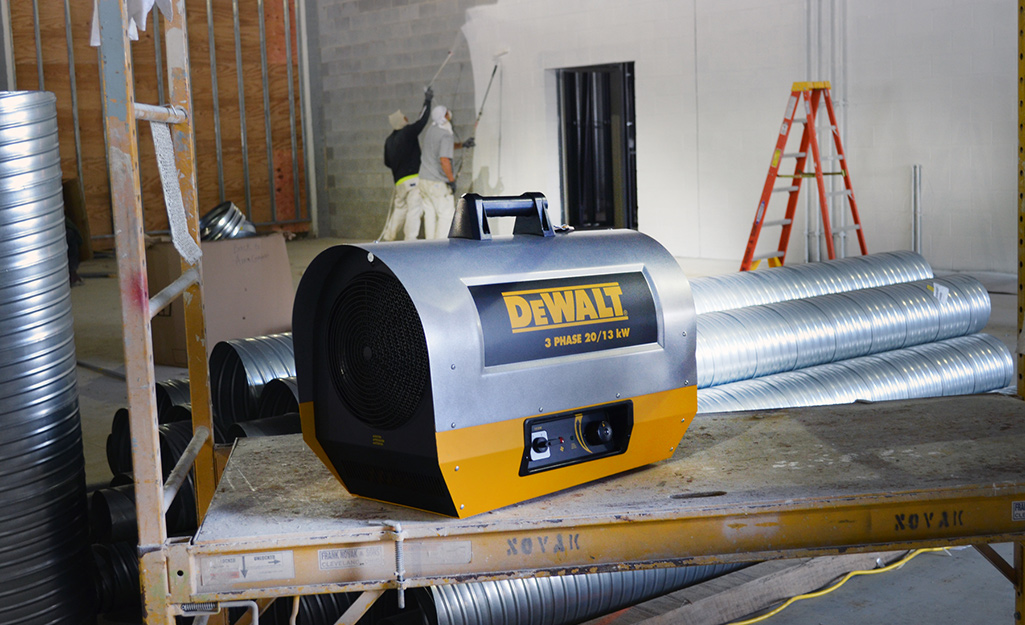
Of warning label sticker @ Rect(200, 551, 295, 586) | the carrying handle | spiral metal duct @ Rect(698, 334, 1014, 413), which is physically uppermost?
the carrying handle

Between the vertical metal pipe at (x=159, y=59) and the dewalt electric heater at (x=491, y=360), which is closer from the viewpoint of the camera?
the dewalt electric heater at (x=491, y=360)

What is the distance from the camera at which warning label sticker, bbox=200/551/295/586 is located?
1.64 meters

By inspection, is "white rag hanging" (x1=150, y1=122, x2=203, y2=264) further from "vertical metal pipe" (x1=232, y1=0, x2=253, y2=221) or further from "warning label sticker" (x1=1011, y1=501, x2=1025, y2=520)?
"vertical metal pipe" (x1=232, y1=0, x2=253, y2=221)

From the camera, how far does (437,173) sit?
37.5 feet

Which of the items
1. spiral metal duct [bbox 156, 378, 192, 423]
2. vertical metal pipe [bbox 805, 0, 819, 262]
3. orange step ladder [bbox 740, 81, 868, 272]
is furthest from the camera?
vertical metal pipe [bbox 805, 0, 819, 262]

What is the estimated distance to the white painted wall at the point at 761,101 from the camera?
8094 mm

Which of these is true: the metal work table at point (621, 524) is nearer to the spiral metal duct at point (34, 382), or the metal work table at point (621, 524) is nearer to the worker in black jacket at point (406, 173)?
the spiral metal duct at point (34, 382)

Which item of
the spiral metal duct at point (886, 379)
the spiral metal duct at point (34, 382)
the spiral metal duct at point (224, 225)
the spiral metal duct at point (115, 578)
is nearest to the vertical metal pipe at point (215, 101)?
the spiral metal duct at point (224, 225)

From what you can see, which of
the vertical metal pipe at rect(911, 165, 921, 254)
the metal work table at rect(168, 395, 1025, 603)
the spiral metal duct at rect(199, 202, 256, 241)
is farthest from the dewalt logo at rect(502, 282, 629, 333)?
the vertical metal pipe at rect(911, 165, 921, 254)

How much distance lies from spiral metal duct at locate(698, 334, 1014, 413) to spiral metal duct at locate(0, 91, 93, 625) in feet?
7.40

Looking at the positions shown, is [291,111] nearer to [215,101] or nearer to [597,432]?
[215,101]

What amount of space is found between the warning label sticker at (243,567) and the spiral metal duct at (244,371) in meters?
2.43

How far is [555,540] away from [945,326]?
3883mm

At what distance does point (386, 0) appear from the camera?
42.9 feet
